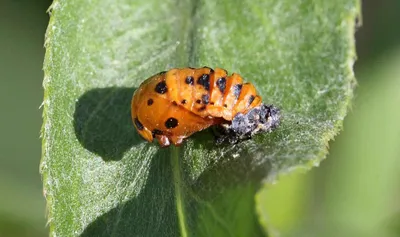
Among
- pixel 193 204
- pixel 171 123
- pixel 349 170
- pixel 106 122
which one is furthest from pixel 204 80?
pixel 349 170

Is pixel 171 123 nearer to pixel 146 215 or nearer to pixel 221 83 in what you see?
pixel 221 83

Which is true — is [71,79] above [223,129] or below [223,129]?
above

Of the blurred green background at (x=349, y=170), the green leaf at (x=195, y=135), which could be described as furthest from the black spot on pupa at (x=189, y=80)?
the blurred green background at (x=349, y=170)

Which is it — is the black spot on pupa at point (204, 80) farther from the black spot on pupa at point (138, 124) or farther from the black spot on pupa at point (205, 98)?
the black spot on pupa at point (138, 124)

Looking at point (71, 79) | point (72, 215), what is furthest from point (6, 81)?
point (72, 215)

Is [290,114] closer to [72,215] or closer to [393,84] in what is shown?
[72,215]

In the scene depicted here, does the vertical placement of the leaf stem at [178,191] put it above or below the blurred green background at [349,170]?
below
